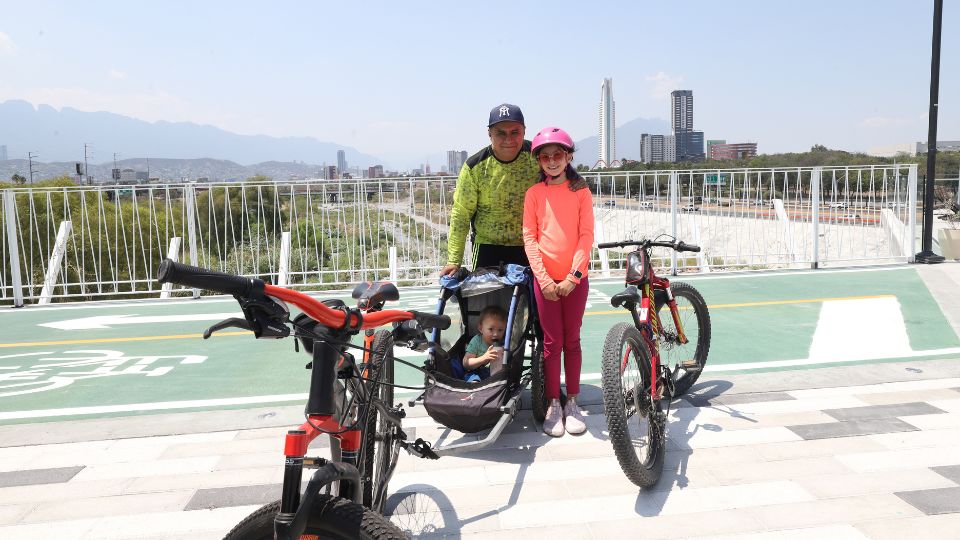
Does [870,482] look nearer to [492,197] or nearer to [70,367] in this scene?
[492,197]

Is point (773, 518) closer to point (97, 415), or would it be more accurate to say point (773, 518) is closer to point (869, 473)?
point (869, 473)

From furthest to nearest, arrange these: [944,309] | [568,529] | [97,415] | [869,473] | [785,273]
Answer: [785,273], [944,309], [97,415], [869,473], [568,529]

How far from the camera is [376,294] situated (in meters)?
2.05

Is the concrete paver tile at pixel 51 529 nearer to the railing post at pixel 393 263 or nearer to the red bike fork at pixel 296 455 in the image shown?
the red bike fork at pixel 296 455

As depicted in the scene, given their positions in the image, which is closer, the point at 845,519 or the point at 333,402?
the point at 333,402

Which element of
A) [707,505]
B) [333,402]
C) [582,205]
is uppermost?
[582,205]

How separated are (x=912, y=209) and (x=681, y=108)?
112 meters

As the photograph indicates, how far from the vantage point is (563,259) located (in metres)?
3.56

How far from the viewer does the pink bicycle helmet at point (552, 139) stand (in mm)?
3484

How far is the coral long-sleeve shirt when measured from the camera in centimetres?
356

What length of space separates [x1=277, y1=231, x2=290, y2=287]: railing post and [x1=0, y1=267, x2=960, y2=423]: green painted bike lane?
2.81 feet

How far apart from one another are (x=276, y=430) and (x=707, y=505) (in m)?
2.36

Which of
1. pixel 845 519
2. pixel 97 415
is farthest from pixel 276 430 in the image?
pixel 845 519

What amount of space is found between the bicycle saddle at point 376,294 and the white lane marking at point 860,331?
416cm
